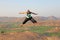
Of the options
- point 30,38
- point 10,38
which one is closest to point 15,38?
point 10,38

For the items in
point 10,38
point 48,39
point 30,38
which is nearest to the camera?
point 10,38

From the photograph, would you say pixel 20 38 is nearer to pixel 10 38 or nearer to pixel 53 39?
pixel 10 38

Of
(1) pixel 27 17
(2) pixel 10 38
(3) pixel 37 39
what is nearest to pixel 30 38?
(3) pixel 37 39

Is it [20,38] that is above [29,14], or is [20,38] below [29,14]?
below

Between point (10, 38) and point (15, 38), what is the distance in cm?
248

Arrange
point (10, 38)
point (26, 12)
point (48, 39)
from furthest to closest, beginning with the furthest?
point (48, 39) < point (10, 38) < point (26, 12)

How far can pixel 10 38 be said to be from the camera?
86000 mm

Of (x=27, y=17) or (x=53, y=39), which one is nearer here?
(x=27, y=17)

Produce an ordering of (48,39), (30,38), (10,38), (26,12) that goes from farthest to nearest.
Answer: (48,39) < (30,38) < (10,38) < (26,12)

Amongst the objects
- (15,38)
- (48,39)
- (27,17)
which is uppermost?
(27,17)

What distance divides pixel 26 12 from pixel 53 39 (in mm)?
75693

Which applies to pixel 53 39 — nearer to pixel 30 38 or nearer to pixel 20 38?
pixel 30 38

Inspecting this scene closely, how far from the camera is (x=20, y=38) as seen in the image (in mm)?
86188

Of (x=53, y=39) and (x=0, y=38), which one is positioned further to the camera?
(x=53, y=39)
